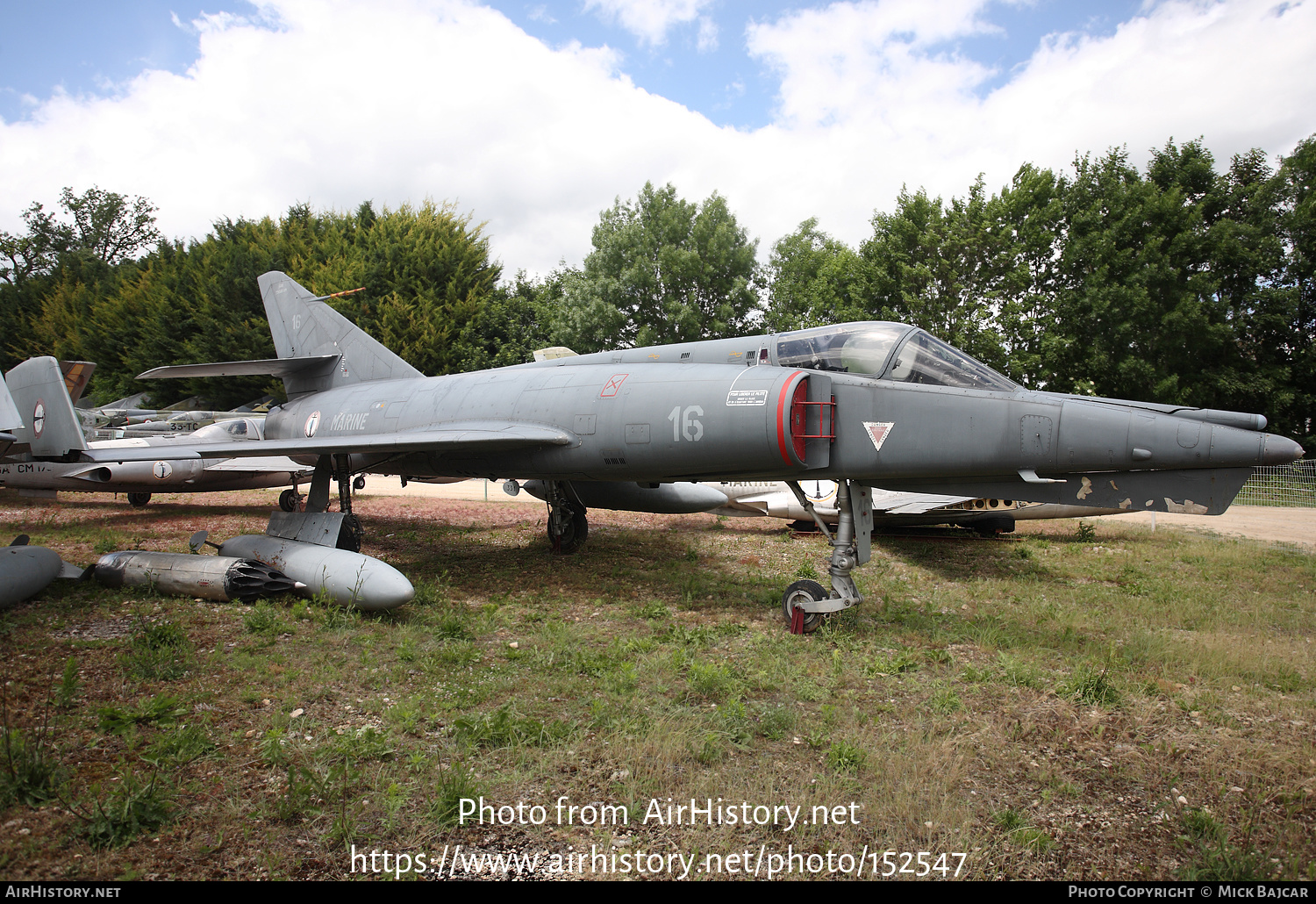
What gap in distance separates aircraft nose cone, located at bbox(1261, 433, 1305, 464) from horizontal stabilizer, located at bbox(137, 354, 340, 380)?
11.2 metres

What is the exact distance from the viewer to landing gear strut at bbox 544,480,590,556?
993cm

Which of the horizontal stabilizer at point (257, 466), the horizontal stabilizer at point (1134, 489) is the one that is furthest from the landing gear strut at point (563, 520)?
the horizontal stabilizer at point (257, 466)

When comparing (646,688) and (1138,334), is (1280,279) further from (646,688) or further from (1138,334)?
(646,688)

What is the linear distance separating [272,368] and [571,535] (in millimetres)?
5529

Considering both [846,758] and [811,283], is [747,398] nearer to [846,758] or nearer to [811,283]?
[846,758]

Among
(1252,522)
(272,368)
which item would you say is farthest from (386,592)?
(1252,522)

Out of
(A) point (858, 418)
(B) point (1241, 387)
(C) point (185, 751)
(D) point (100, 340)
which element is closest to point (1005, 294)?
(B) point (1241, 387)

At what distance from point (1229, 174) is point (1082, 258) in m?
6.66

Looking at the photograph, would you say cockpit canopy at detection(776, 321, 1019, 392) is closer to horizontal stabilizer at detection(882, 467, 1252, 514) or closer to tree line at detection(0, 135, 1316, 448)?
horizontal stabilizer at detection(882, 467, 1252, 514)

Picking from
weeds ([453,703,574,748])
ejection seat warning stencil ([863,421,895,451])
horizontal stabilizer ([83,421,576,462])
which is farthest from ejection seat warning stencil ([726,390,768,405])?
weeds ([453,703,574,748])

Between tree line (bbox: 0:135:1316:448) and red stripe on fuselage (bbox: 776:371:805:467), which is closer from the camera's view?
red stripe on fuselage (bbox: 776:371:805:467)

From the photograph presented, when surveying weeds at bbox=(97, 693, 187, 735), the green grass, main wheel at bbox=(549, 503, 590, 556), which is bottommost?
the green grass

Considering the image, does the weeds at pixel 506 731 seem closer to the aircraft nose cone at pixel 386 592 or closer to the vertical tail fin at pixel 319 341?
the aircraft nose cone at pixel 386 592

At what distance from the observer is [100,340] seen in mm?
42156
